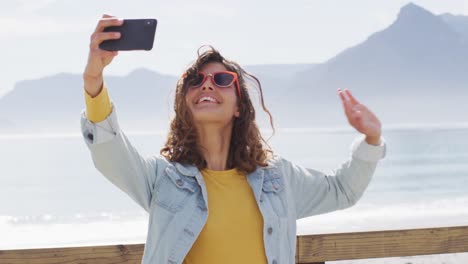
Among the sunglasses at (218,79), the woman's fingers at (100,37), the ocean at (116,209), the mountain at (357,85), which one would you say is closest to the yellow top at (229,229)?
the sunglasses at (218,79)

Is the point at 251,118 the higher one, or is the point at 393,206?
the point at 251,118

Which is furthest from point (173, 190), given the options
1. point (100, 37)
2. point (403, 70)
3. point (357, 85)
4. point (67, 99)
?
point (403, 70)

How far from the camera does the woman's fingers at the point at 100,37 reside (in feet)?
6.15

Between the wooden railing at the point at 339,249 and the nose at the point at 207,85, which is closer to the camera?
the nose at the point at 207,85

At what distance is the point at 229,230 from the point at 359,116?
46 centimetres

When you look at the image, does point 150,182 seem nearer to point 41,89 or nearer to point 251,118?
point 251,118

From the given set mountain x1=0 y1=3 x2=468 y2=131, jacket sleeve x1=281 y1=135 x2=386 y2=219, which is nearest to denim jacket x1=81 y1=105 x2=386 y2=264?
jacket sleeve x1=281 y1=135 x2=386 y2=219

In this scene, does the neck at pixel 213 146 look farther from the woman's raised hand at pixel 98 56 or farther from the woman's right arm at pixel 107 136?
the woman's raised hand at pixel 98 56

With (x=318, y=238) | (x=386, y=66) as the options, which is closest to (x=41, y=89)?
(x=386, y=66)

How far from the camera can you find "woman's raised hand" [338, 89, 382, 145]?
85.1 inches

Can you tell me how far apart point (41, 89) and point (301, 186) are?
17742cm

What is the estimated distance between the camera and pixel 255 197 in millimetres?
2143

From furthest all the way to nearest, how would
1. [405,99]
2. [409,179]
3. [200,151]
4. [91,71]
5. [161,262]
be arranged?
[405,99] < [409,179] < [200,151] < [161,262] < [91,71]

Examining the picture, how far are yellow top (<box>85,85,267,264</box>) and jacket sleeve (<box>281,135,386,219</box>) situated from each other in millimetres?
194
